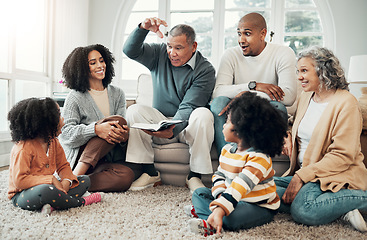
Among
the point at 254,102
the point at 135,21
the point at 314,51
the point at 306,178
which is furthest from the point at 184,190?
the point at 135,21

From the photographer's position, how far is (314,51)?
1.78 m

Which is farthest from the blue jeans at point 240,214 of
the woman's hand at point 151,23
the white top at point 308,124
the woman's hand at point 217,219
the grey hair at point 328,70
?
the woman's hand at point 151,23

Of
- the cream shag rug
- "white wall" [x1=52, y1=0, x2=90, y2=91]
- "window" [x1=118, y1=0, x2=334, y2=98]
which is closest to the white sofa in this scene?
the cream shag rug

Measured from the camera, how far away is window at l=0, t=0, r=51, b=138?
11.0 feet

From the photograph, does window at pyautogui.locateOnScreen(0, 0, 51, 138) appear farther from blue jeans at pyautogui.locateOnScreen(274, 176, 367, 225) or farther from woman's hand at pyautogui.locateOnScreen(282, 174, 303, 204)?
blue jeans at pyautogui.locateOnScreen(274, 176, 367, 225)

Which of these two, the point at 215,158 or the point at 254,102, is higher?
the point at 254,102

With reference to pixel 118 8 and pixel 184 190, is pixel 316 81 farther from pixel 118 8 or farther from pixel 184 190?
pixel 118 8

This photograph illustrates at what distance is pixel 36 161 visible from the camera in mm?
1642

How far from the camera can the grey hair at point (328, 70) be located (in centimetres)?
170

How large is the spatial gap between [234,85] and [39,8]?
2.87 metres

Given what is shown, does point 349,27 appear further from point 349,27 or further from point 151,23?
point 151,23

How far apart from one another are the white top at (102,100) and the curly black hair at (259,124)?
1.10 metres

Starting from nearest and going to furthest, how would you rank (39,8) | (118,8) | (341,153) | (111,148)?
(341,153) → (111,148) → (39,8) → (118,8)

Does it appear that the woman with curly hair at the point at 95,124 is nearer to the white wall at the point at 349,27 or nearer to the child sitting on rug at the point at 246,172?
the child sitting on rug at the point at 246,172
